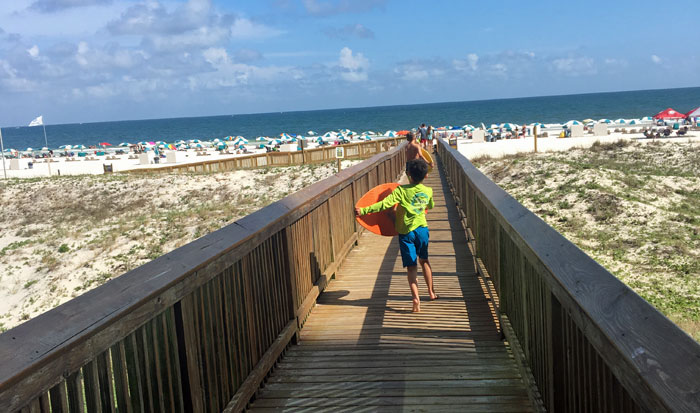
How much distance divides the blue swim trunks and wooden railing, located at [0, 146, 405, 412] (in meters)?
1.00

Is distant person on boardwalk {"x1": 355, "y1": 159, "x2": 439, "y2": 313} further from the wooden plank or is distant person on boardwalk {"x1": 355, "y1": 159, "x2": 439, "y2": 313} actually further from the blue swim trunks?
the wooden plank

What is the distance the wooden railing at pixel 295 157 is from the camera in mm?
38750

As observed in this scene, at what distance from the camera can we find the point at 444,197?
54.0 ft

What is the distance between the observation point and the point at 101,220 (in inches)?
1196

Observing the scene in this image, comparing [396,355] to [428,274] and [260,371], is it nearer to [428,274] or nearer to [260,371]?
[260,371]

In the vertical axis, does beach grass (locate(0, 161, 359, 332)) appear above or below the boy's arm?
below

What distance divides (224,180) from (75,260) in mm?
12622

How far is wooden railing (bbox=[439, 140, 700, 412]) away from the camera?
1.74 metres

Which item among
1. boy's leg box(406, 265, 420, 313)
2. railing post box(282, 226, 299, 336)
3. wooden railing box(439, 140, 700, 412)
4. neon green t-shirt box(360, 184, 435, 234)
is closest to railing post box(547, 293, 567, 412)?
wooden railing box(439, 140, 700, 412)

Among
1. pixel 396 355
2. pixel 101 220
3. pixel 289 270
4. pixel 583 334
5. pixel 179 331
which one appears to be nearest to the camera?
pixel 583 334

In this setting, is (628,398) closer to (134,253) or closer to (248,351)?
(248,351)

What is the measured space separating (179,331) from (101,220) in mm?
29176

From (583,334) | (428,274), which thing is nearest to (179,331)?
(583,334)

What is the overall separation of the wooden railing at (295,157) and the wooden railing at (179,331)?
3252 centimetres
